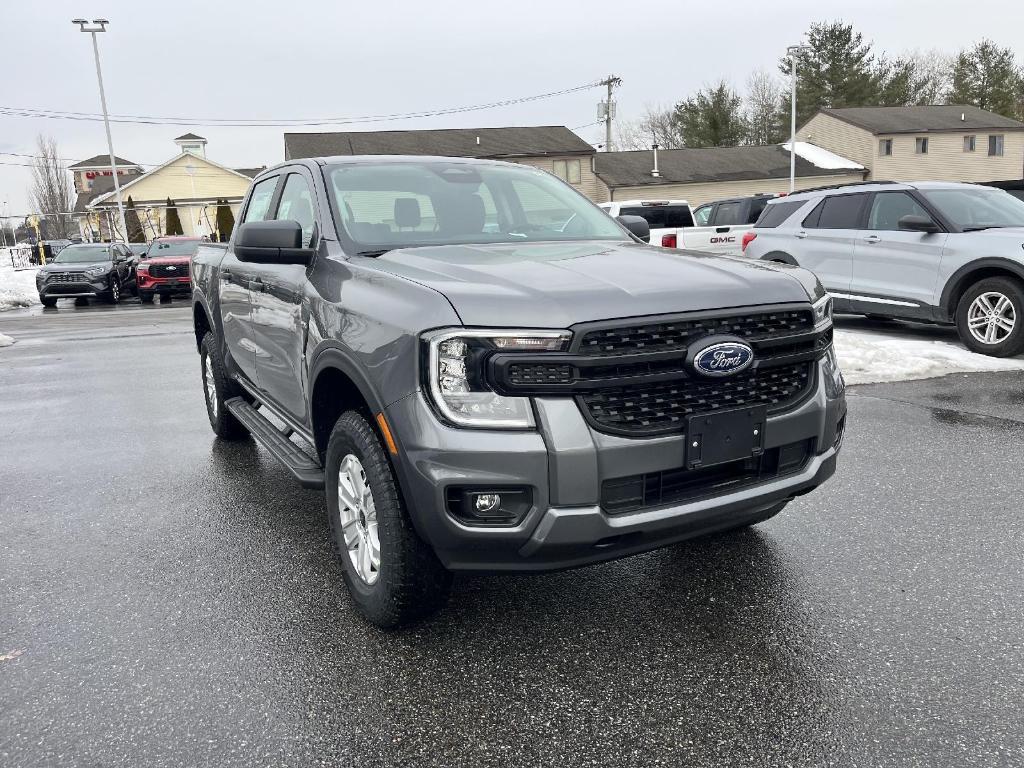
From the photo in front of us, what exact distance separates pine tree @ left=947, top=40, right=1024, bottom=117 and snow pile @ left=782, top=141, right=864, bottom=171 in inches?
942

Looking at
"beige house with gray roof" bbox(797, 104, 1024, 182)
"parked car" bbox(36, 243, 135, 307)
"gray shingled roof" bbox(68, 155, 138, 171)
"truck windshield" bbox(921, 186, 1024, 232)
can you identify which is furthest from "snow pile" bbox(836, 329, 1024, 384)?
"gray shingled roof" bbox(68, 155, 138, 171)

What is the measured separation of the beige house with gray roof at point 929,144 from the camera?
47969 mm

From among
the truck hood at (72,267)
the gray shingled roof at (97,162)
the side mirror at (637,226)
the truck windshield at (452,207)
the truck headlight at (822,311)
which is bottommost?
the truck hood at (72,267)

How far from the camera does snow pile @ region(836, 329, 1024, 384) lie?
804cm

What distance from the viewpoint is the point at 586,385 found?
2.67m

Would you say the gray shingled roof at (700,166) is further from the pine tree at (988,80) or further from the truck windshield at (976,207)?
the truck windshield at (976,207)

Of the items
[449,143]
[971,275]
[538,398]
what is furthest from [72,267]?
[449,143]

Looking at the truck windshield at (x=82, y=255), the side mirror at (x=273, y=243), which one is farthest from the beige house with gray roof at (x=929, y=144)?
the side mirror at (x=273, y=243)

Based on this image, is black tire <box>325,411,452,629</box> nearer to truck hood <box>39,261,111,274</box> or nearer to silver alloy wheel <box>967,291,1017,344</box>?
silver alloy wheel <box>967,291,1017,344</box>

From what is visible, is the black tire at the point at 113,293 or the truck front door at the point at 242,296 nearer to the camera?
the truck front door at the point at 242,296

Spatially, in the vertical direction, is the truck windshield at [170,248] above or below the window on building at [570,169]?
below

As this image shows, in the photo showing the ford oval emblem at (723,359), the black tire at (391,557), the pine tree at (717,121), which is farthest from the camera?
the pine tree at (717,121)

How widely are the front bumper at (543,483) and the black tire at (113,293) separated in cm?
2268

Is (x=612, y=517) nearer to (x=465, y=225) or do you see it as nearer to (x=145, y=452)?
(x=465, y=225)
